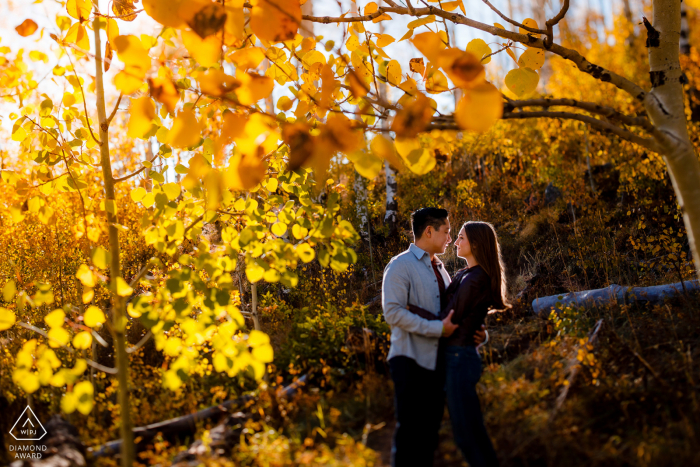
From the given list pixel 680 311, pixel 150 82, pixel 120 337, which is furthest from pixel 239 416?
pixel 680 311

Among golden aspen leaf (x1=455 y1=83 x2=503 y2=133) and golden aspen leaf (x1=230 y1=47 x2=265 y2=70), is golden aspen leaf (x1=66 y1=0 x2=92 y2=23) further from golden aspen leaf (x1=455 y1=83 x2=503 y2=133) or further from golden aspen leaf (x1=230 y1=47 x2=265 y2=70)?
golden aspen leaf (x1=455 y1=83 x2=503 y2=133)

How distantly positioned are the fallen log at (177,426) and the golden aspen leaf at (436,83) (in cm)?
231

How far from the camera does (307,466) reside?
7.22ft

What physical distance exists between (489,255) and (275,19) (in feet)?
5.83

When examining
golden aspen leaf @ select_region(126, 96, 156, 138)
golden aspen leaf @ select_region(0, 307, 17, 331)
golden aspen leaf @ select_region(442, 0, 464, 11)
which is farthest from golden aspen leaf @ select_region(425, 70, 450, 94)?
golden aspen leaf @ select_region(0, 307, 17, 331)

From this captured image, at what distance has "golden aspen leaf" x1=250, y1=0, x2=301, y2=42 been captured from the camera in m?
1.34

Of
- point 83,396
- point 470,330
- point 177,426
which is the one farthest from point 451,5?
point 177,426

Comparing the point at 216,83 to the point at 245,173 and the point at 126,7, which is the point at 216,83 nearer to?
the point at 245,173

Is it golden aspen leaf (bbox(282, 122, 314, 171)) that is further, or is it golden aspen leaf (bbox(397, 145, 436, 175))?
golden aspen leaf (bbox(397, 145, 436, 175))

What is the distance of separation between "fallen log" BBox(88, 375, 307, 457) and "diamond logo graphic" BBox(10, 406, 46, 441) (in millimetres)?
625

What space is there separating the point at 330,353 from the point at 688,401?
2603mm

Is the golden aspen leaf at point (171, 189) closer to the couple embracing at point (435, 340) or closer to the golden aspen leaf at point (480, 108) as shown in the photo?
the couple embracing at point (435, 340)

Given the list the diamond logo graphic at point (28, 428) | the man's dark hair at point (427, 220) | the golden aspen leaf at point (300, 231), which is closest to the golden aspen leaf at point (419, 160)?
the golden aspen leaf at point (300, 231)

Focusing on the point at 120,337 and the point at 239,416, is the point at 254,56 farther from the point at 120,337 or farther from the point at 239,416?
the point at 239,416
